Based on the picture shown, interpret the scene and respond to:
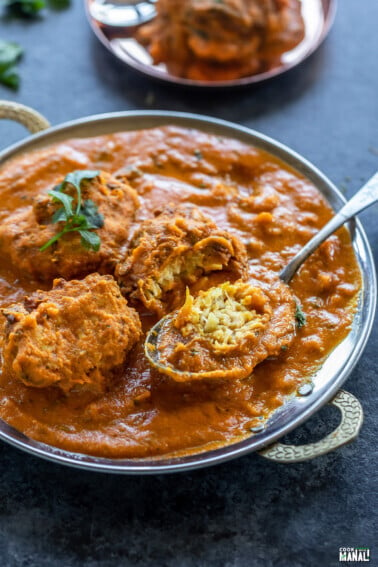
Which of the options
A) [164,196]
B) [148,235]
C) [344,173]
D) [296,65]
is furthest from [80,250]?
[296,65]

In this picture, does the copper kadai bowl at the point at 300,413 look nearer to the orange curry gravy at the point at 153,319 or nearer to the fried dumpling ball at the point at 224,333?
the orange curry gravy at the point at 153,319

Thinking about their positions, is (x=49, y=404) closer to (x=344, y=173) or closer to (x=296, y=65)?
(x=344, y=173)

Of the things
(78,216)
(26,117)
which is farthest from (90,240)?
(26,117)

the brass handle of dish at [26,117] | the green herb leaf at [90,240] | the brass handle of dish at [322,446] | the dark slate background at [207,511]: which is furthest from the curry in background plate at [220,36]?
the brass handle of dish at [322,446]

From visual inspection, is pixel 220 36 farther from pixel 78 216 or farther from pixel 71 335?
pixel 71 335

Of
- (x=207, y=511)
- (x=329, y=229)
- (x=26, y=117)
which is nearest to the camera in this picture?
(x=207, y=511)

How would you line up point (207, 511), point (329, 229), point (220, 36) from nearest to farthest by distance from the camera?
point (207, 511)
point (329, 229)
point (220, 36)

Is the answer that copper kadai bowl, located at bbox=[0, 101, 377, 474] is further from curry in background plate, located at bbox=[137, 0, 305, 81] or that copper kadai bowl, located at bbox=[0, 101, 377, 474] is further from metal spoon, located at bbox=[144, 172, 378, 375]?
curry in background plate, located at bbox=[137, 0, 305, 81]
